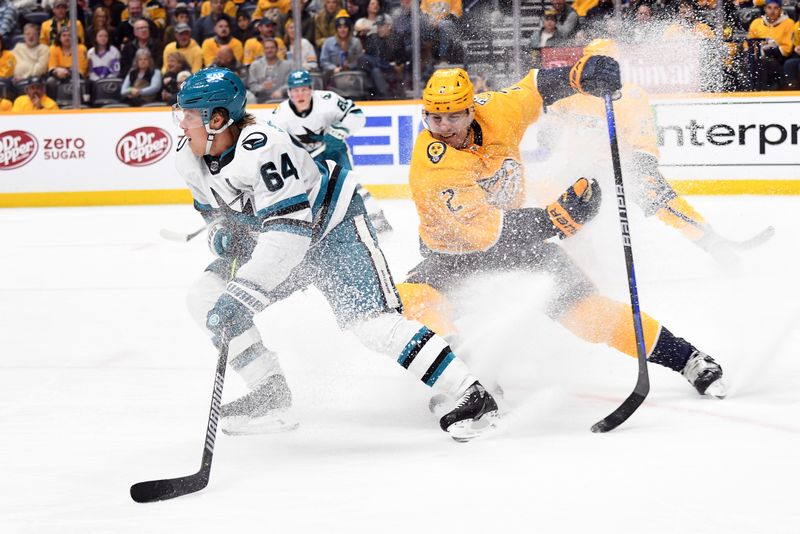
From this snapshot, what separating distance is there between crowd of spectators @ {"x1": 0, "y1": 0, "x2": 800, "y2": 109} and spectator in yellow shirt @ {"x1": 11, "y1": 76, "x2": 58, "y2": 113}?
0.01 m

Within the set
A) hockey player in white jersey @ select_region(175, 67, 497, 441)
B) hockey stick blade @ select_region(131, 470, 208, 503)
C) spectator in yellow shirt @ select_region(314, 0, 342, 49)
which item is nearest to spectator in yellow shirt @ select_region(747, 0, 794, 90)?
spectator in yellow shirt @ select_region(314, 0, 342, 49)

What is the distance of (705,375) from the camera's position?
3.12 meters

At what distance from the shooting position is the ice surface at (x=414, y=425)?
91.7 inches

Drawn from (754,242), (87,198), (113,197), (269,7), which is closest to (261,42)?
(269,7)

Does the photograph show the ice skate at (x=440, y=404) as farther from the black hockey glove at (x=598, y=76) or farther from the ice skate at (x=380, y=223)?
the ice skate at (x=380, y=223)

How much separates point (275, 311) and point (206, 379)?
102 cm

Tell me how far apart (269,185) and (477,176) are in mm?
749

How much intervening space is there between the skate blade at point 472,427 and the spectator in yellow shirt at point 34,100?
7009 mm

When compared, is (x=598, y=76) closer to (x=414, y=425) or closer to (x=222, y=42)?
(x=414, y=425)

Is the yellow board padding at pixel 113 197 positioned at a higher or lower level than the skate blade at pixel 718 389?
lower

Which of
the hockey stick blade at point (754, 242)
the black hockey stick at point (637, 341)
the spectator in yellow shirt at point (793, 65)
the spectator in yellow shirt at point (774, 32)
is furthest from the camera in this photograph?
the spectator in yellow shirt at point (774, 32)

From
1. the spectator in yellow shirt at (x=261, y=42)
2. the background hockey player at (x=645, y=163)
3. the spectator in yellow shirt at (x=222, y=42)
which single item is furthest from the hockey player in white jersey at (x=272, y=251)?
the spectator in yellow shirt at (x=222, y=42)

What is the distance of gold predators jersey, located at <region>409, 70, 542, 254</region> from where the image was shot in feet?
10.3

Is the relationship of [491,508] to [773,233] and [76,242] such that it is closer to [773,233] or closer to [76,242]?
[773,233]
